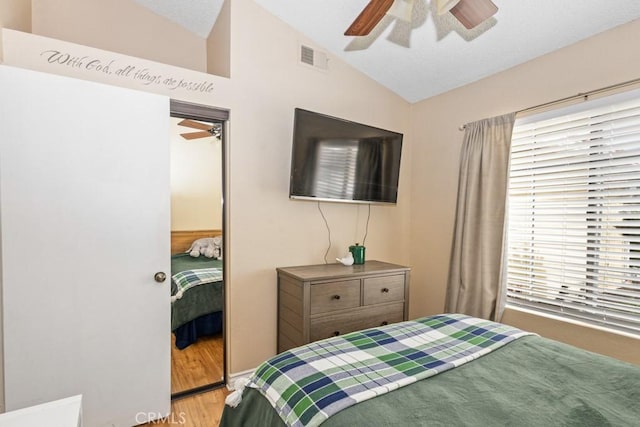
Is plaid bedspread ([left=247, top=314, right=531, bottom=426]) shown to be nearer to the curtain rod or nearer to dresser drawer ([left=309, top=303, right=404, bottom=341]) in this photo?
dresser drawer ([left=309, top=303, right=404, bottom=341])

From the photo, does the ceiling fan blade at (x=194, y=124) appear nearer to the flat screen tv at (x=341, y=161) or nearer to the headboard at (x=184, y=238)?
the flat screen tv at (x=341, y=161)

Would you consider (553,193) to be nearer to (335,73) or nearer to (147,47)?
(335,73)

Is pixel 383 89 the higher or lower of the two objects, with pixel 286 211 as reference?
higher

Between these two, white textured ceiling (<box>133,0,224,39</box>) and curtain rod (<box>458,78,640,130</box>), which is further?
white textured ceiling (<box>133,0,224,39</box>)

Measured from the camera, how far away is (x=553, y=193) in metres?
2.34

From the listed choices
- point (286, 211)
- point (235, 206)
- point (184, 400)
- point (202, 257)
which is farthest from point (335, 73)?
point (184, 400)

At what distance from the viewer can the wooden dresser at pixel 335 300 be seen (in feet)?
7.32

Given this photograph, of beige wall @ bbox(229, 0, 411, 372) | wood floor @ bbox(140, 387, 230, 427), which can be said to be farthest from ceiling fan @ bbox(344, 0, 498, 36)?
wood floor @ bbox(140, 387, 230, 427)

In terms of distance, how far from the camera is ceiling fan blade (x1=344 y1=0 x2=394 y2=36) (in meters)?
1.57

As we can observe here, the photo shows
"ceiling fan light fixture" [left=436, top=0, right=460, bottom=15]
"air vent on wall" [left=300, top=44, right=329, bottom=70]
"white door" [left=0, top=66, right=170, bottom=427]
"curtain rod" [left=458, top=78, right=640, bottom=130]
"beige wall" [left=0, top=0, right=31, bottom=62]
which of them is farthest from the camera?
"air vent on wall" [left=300, top=44, right=329, bottom=70]

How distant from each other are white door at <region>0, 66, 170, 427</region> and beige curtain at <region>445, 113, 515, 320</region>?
7.53 ft

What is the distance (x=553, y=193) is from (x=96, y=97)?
3088 millimetres

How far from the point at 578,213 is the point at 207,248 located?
8.68 feet

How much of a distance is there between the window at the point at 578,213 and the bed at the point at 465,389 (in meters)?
0.95
